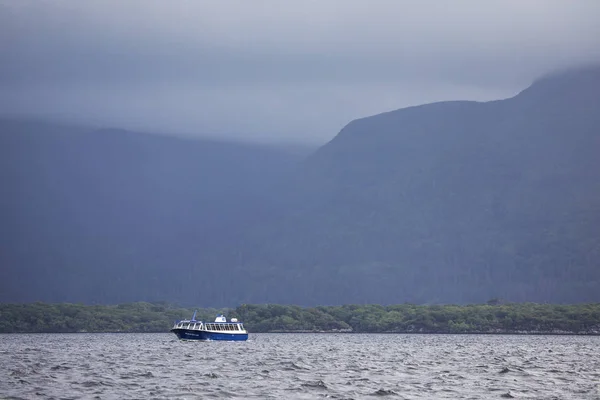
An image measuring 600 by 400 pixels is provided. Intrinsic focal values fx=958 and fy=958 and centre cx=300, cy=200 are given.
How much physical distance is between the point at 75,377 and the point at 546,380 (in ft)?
184

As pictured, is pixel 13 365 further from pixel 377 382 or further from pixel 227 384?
pixel 377 382

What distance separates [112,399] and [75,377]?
82.5 feet

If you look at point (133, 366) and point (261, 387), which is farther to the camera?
point (133, 366)

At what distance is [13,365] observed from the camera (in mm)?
135625

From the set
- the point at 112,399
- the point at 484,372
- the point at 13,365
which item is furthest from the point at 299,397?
the point at 13,365

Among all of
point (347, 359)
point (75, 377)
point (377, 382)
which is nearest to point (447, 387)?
point (377, 382)

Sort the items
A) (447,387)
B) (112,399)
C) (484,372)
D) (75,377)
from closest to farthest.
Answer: (112,399), (447,387), (75,377), (484,372)

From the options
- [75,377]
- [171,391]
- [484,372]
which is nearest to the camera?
[171,391]

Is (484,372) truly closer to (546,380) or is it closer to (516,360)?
(546,380)

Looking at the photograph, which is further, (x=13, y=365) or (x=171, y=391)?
(x=13, y=365)

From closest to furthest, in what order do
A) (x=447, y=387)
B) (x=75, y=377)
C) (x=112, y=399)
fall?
(x=112, y=399), (x=447, y=387), (x=75, y=377)

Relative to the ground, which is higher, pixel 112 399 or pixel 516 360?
pixel 516 360

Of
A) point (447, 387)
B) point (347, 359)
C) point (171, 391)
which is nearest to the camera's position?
point (171, 391)

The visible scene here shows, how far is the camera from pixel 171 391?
9725 cm
